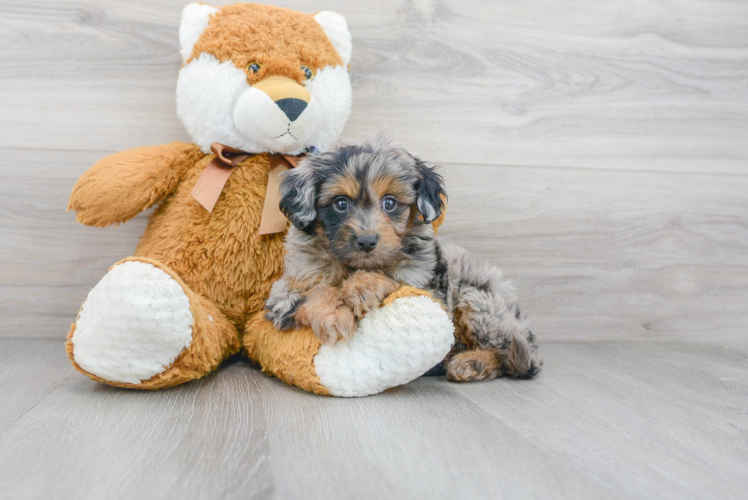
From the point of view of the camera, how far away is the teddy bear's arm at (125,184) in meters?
1.64

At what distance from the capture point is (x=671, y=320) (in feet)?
7.98

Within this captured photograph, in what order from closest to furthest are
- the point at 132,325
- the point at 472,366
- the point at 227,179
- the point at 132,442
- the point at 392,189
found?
1. the point at 132,442
2. the point at 132,325
3. the point at 392,189
4. the point at 472,366
5. the point at 227,179

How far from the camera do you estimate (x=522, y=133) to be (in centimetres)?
224

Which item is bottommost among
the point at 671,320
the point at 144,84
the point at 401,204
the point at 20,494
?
the point at 671,320

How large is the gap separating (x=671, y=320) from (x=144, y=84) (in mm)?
2472

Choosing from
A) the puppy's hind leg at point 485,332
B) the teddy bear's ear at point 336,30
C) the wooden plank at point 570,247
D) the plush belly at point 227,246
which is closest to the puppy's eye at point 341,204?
the plush belly at point 227,246

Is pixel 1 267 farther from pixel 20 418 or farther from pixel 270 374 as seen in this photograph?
pixel 270 374

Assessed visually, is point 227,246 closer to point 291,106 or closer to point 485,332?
point 291,106

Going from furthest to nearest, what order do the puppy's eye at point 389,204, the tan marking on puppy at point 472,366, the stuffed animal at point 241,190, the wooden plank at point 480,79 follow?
the wooden plank at point 480,79, the tan marking on puppy at point 472,366, the puppy's eye at point 389,204, the stuffed animal at point 241,190

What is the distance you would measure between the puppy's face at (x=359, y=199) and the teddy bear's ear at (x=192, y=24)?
0.60m

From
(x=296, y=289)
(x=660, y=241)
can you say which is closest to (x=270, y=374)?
(x=296, y=289)

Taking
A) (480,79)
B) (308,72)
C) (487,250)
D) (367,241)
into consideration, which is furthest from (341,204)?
(480,79)

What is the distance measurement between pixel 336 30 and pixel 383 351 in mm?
1130

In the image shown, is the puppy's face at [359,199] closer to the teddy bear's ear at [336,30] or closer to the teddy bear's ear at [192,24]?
the teddy bear's ear at [336,30]
